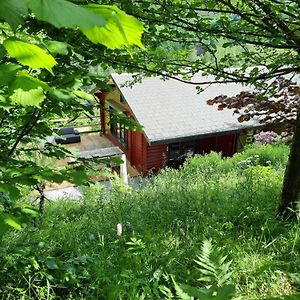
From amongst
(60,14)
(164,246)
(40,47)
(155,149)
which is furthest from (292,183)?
(155,149)

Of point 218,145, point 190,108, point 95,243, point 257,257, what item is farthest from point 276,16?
point 218,145

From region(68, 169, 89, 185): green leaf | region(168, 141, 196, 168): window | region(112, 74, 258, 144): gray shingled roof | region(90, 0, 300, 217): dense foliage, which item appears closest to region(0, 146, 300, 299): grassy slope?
region(90, 0, 300, 217): dense foliage

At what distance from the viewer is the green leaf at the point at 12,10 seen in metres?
0.51

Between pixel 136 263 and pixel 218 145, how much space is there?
588 inches

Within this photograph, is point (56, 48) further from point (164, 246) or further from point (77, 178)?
point (164, 246)

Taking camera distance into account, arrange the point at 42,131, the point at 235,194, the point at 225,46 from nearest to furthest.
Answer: the point at 42,131
the point at 225,46
the point at 235,194

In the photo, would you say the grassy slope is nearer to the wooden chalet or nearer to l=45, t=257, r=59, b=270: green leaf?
l=45, t=257, r=59, b=270: green leaf

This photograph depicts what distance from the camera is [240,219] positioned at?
4191 mm

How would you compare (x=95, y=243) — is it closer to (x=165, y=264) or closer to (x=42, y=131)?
(x=165, y=264)

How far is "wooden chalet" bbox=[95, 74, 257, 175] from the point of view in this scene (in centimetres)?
1487

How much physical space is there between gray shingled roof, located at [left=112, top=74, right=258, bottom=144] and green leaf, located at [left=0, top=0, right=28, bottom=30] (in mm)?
13330

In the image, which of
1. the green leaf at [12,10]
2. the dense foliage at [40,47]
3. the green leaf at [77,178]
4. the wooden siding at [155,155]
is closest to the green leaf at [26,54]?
the dense foliage at [40,47]

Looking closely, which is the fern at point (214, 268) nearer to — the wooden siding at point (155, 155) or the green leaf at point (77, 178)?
the green leaf at point (77, 178)

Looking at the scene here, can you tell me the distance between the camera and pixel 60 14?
0.50 meters
